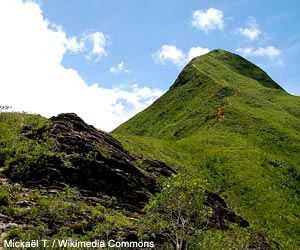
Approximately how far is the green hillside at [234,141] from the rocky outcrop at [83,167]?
32.0ft

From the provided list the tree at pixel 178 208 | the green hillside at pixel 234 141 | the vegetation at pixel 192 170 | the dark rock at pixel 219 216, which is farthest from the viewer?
the green hillside at pixel 234 141

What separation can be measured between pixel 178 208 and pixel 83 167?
8.35 metres

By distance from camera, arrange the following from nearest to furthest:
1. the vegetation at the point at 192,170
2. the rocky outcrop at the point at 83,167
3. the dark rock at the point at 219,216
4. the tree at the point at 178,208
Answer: the vegetation at the point at 192,170 → the tree at the point at 178,208 → the rocky outcrop at the point at 83,167 → the dark rock at the point at 219,216

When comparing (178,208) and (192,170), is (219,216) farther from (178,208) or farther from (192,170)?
(192,170)

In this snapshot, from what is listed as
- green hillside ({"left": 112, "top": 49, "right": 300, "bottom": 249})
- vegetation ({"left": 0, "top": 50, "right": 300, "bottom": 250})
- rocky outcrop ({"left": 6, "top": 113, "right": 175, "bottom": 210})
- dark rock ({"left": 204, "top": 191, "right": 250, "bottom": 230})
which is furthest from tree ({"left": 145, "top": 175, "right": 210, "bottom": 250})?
dark rock ({"left": 204, "top": 191, "right": 250, "bottom": 230})

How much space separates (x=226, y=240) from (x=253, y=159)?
46872 mm

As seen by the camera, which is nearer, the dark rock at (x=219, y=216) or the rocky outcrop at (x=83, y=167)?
the rocky outcrop at (x=83, y=167)

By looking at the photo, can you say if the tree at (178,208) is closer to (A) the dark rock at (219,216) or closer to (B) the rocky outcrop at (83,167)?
(B) the rocky outcrop at (83,167)

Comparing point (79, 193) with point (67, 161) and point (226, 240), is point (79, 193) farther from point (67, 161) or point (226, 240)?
point (226, 240)

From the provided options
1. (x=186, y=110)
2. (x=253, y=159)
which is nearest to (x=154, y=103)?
(x=186, y=110)

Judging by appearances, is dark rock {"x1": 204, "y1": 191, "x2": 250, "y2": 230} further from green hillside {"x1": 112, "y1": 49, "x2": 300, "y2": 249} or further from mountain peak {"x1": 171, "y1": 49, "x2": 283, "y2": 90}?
mountain peak {"x1": 171, "y1": 49, "x2": 283, "y2": 90}

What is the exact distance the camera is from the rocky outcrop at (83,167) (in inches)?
1050

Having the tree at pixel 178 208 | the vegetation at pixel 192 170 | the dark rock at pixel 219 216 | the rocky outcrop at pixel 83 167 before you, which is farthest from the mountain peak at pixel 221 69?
the tree at pixel 178 208

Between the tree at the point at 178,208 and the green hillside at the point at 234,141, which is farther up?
the green hillside at the point at 234,141
